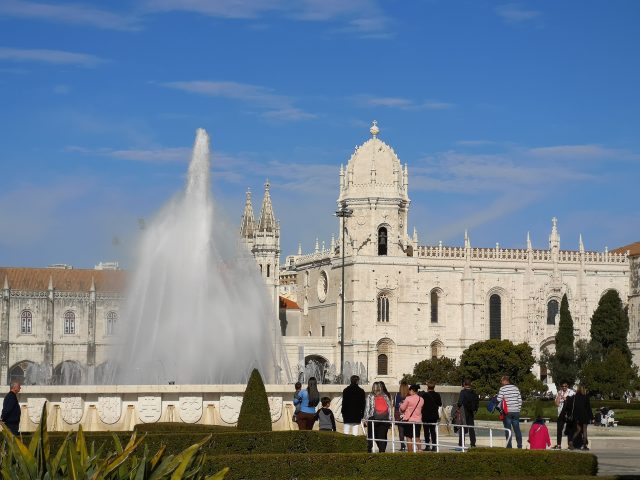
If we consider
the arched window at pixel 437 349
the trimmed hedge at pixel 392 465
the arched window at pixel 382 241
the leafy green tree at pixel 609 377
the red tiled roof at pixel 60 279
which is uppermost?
the arched window at pixel 382 241

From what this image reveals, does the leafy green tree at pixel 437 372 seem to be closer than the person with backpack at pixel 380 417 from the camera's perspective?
No

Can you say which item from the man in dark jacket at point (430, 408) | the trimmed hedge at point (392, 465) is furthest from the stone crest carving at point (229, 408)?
the trimmed hedge at point (392, 465)

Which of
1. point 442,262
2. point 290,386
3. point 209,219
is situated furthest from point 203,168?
point 442,262

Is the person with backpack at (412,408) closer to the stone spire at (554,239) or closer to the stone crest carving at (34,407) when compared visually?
the stone crest carving at (34,407)

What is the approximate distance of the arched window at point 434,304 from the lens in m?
92.8

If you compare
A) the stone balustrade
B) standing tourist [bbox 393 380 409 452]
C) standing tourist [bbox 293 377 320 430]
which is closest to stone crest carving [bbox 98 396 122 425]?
the stone balustrade

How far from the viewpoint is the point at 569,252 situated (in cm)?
9744

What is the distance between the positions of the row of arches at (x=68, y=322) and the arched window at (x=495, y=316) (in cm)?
2613

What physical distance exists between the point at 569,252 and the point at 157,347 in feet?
206

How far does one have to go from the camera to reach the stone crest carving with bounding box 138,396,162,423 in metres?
30.8

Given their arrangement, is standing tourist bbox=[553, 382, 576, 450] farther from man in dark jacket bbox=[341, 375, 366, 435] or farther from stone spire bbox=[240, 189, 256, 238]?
stone spire bbox=[240, 189, 256, 238]

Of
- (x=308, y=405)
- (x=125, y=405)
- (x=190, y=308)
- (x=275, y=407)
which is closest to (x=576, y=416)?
(x=308, y=405)

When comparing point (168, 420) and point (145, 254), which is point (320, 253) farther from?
point (168, 420)

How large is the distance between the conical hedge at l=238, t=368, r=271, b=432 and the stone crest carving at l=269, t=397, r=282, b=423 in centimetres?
511
